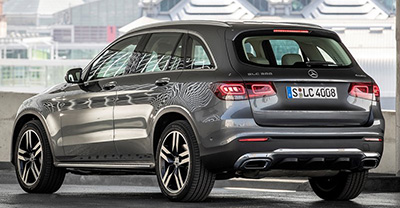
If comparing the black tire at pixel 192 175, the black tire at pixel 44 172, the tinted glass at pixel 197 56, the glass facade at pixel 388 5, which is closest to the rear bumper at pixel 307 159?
the black tire at pixel 192 175

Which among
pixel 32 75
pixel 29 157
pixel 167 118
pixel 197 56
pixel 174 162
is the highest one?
pixel 197 56

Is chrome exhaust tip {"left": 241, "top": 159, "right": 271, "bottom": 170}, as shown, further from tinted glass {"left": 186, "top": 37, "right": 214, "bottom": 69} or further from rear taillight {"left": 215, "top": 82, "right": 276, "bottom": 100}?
tinted glass {"left": 186, "top": 37, "right": 214, "bottom": 69}

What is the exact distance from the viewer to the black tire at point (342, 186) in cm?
827

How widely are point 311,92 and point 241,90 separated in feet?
1.94

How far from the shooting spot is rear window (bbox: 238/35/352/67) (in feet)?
24.8

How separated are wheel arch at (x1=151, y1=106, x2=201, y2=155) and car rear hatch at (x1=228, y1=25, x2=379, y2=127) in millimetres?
542

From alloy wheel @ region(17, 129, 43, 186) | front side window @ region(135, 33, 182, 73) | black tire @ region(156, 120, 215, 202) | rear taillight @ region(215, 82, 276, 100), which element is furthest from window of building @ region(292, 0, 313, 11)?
rear taillight @ region(215, 82, 276, 100)

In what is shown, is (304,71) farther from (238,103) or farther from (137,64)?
(137,64)

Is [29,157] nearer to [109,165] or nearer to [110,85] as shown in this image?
[109,165]

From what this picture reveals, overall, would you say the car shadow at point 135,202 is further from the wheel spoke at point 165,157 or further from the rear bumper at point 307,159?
the rear bumper at point 307,159

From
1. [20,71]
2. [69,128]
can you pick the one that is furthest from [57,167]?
[20,71]

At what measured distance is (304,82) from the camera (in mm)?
7367

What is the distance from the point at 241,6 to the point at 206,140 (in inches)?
5843

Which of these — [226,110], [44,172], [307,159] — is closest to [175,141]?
[226,110]
